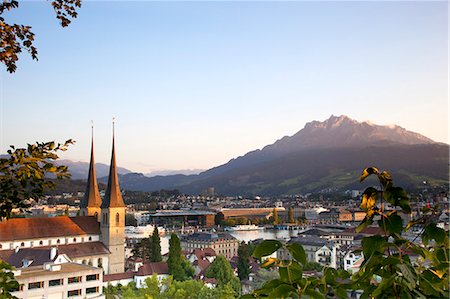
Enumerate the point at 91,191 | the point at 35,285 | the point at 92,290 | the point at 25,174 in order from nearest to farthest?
1. the point at 25,174
2. the point at 35,285
3. the point at 92,290
4. the point at 91,191

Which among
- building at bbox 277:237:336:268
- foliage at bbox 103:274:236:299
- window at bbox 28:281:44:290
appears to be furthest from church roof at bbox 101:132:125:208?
window at bbox 28:281:44:290

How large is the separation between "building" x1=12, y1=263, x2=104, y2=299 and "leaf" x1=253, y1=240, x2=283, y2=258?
1370 centimetres

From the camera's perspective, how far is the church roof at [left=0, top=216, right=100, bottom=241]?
2655 cm

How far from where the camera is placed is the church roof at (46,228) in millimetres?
26547

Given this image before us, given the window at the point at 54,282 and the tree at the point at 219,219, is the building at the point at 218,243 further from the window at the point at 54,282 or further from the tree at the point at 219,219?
the tree at the point at 219,219

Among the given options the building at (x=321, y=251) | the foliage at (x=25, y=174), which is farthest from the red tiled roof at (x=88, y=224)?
the foliage at (x=25, y=174)

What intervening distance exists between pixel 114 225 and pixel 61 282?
1358 cm

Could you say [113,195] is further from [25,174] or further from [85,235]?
[25,174]

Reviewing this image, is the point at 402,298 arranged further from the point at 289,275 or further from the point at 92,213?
the point at 92,213

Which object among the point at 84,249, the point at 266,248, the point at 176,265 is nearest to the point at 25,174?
the point at 266,248

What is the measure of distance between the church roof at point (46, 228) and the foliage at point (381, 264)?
28109 mm

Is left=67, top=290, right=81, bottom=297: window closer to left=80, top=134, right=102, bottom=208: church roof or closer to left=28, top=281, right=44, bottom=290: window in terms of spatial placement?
left=28, top=281, right=44, bottom=290: window

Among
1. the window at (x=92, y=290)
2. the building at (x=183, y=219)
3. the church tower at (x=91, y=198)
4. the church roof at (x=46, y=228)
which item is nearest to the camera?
the window at (x=92, y=290)

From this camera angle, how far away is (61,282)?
47.4 ft
